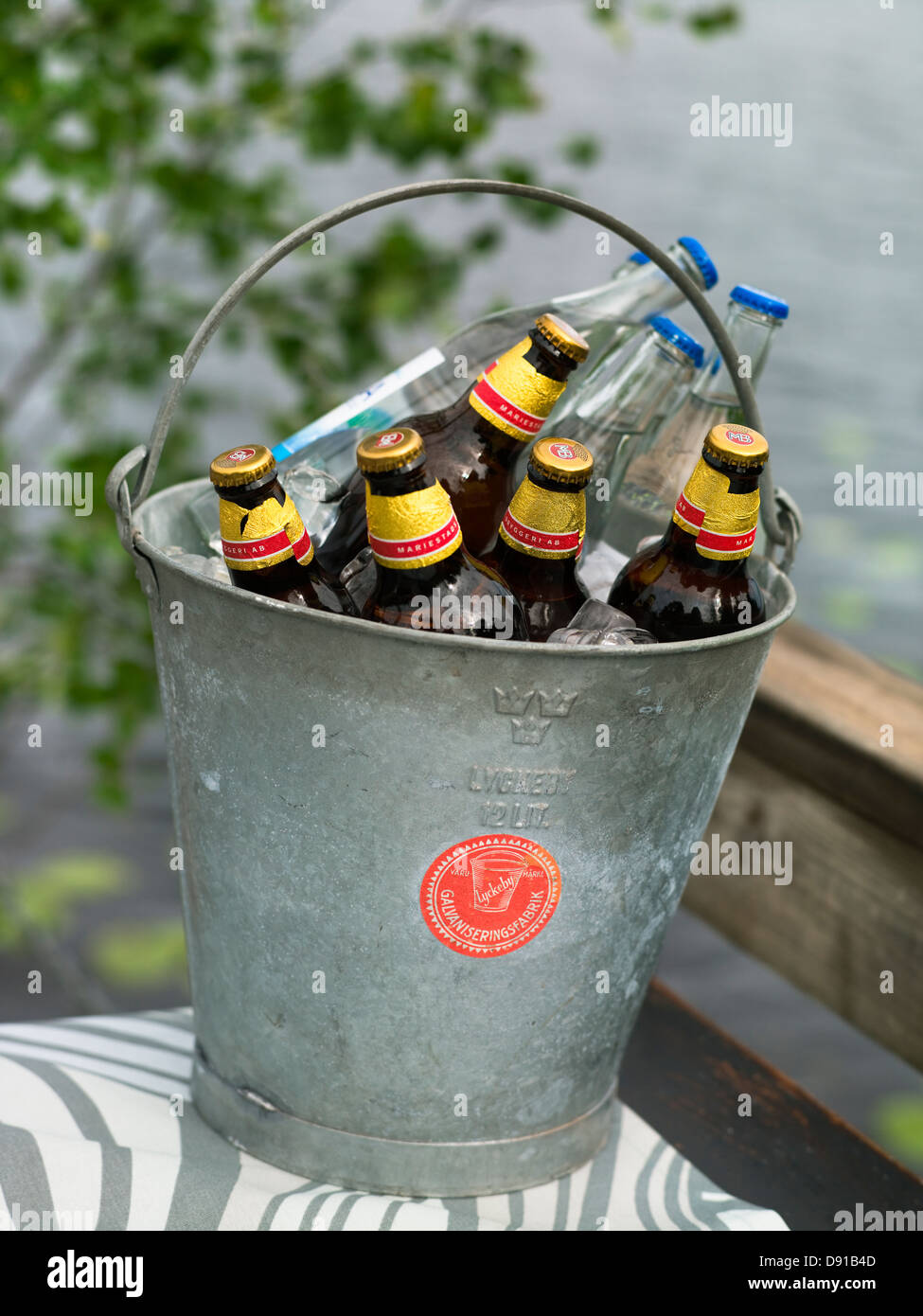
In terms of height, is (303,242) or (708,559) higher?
(303,242)

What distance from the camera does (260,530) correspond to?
2.85 ft

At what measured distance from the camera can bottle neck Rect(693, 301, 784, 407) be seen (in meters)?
1.10

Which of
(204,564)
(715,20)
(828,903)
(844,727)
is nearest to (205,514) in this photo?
(204,564)

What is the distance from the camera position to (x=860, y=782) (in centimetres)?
127

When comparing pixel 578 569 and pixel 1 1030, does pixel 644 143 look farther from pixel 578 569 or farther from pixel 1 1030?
pixel 1 1030

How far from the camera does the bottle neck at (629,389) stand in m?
1.14

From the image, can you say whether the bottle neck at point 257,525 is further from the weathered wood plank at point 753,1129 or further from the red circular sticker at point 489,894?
the weathered wood plank at point 753,1129

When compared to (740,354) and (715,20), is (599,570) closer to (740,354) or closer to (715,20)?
(740,354)

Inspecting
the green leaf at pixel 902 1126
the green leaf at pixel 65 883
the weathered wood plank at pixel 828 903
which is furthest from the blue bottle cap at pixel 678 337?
the green leaf at pixel 65 883

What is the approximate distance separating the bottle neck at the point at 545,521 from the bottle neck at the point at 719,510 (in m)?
0.08

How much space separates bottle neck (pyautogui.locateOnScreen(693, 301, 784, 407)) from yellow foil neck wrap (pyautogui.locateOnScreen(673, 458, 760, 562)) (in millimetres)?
163

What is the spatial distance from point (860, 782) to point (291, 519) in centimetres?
70

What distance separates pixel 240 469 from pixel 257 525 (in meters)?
0.05

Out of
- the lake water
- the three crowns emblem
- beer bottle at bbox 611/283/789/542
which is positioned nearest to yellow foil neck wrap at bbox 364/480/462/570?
the three crowns emblem
